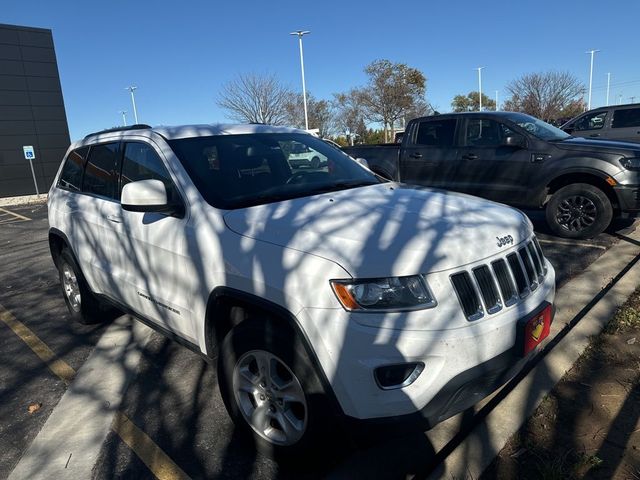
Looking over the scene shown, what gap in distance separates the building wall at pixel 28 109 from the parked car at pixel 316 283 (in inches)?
1023

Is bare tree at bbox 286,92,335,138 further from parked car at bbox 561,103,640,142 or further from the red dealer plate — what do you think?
the red dealer plate

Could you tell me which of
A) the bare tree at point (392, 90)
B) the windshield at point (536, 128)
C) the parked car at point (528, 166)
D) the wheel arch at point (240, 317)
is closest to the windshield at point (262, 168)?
the wheel arch at point (240, 317)

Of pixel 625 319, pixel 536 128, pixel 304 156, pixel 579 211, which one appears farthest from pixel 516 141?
pixel 304 156

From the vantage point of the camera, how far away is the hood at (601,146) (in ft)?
19.9

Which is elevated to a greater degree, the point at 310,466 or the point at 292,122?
the point at 292,122

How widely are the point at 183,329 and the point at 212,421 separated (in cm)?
60

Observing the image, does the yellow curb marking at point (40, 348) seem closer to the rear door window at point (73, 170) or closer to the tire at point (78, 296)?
the tire at point (78, 296)

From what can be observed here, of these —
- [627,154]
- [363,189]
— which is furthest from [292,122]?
[363,189]

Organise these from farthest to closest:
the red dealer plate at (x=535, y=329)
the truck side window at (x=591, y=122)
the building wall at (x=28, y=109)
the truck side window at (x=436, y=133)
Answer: the building wall at (x=28, y=109), the truck side window at (x=591, y=122), the truck side window at (x=436, y=133), the red dealer plate at (x=535, y=329)

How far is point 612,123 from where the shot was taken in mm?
12305

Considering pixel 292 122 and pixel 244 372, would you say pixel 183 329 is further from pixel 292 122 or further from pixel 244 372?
pixel 292 122

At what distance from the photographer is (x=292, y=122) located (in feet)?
131

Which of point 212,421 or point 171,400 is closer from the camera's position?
point 212,421

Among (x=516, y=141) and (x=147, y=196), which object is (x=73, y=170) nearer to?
(x=147, y=196)
